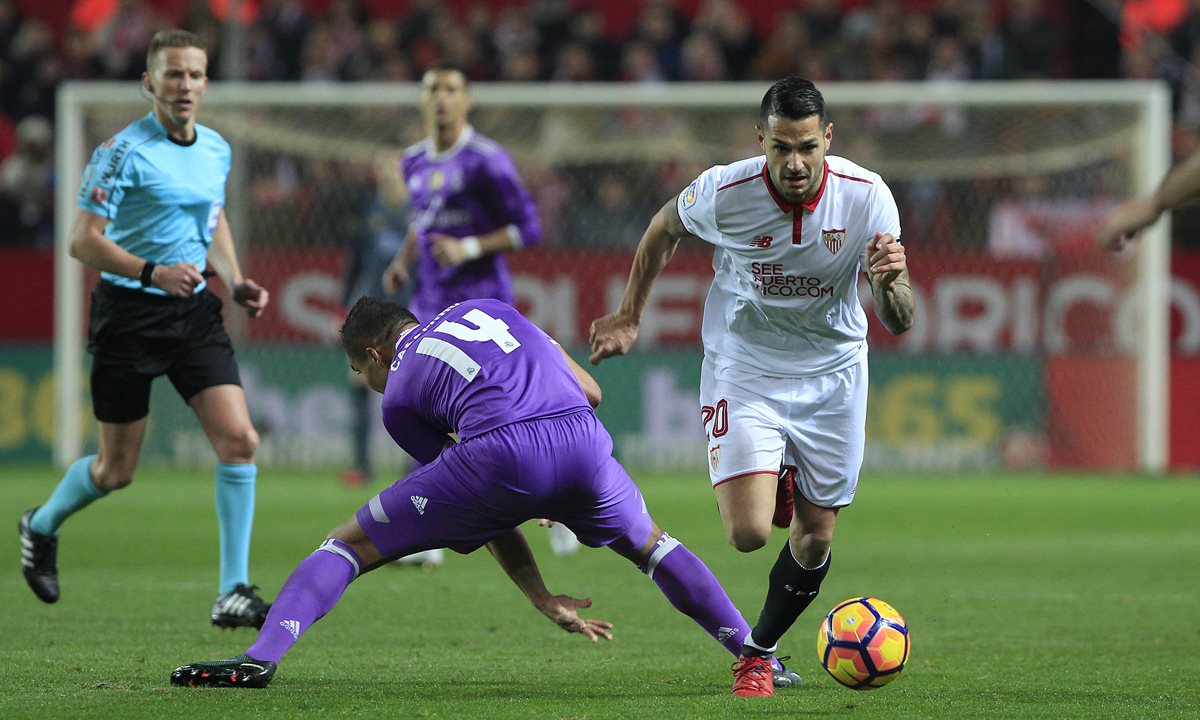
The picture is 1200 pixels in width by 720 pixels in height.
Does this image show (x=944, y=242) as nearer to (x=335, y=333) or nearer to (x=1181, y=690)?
(x=335, y=333)

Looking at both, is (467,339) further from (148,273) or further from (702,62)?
(702,62)

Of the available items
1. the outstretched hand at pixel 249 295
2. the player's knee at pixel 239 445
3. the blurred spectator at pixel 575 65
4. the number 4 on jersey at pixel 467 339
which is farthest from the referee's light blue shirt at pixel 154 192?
the blurred spectator at pixel 575 65

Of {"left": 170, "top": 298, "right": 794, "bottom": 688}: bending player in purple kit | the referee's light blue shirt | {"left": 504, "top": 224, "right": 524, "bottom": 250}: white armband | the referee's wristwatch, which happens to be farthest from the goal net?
{"left": 170, "top": 298, "right": 794, "bottom": 688}: bending player in purple kit

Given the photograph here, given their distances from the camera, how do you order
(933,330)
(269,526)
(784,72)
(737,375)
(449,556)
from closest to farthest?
(737,375), (449,556), (269,526), (933,330), (784,72)

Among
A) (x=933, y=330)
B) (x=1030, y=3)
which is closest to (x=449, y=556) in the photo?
(x=933, y=330)

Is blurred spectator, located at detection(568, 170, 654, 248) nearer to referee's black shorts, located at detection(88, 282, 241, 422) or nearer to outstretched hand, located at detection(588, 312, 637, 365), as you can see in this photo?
referee's black shorts, located at detection(88, 282, 241, 422)

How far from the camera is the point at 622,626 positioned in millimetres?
7223

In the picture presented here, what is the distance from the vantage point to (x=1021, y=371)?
15547 millimetres

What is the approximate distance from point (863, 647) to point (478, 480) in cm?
131

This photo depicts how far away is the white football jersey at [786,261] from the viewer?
5.72 m

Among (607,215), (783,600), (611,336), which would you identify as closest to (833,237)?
(611,336)

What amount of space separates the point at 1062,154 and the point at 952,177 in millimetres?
1031

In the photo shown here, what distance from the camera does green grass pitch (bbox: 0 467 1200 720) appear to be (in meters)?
5.22

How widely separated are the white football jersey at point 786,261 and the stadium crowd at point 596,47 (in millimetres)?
12423
